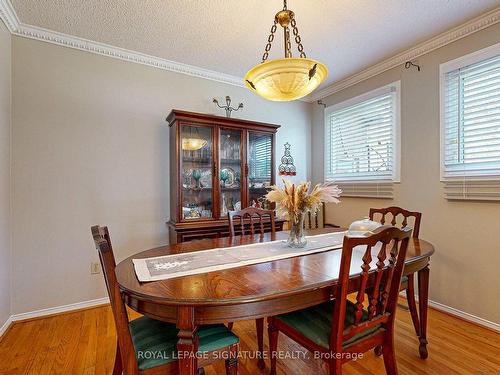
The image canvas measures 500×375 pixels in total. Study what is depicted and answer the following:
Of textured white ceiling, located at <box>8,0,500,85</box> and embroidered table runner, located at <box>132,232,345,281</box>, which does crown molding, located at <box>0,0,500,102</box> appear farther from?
embroidered table runner, located at <box>132,232,345,281</box>

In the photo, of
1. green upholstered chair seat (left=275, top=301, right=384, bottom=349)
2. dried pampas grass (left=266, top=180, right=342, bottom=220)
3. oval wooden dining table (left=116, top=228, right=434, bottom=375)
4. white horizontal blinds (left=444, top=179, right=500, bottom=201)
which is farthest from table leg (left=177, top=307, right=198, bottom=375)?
white horizontal blinds (left=444, top=179, right=500, bottom=201)

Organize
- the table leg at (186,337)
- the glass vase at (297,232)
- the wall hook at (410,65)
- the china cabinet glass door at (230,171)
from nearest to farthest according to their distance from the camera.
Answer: the table leg at (186,337)
the glass vase at (297,232)
the wall hook at (410,65)
the china cabinet glass door at (230,171)

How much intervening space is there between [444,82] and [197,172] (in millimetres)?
2480

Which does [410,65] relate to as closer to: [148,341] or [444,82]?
[444,82]

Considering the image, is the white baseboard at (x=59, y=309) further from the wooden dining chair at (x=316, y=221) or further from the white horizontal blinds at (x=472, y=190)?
the white horizontal blinds at (x=472, y=190)

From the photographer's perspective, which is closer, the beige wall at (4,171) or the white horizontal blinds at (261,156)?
the beige wall at (4,171)

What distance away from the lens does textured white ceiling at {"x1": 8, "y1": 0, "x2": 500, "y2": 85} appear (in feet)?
6.57

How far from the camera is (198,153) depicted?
2.84 metres

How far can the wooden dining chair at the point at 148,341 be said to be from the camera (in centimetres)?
106

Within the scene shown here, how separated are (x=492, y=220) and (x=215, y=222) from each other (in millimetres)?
2390

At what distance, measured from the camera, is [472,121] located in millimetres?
2271

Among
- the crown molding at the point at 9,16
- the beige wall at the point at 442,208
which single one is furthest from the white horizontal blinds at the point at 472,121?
the crown molding at the point at 9,16

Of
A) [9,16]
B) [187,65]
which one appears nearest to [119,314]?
[9,16]

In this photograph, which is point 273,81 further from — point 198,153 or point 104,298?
point 104,298
